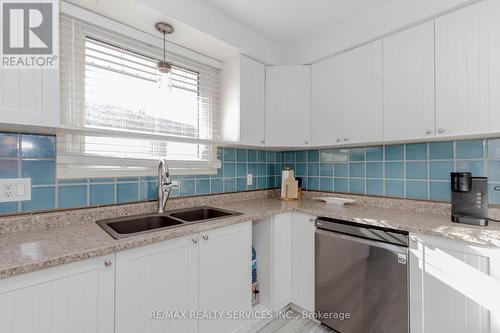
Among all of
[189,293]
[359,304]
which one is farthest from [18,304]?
[359,304]

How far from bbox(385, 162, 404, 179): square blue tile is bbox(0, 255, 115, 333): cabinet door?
81.3 inches

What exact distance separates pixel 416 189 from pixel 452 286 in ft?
2.62

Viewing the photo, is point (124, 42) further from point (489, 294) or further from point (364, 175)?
point (489, 294)

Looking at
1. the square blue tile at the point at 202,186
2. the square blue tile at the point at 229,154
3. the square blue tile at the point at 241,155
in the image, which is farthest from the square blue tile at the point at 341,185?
A: the square blue tile at the point at 202,186

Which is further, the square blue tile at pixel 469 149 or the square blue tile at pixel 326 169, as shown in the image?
the square blue tile at pixel 326 169

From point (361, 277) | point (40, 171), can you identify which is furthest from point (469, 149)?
point (40, 171)

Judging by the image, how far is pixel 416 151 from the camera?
1815 millimetres

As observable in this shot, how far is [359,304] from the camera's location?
4.96 feet

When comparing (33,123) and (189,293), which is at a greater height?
(33,123)

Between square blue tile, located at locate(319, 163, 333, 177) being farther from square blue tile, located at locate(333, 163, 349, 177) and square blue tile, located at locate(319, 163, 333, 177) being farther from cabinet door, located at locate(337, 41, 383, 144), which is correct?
cabinet door, located at locate(337, 41, 383, 144)

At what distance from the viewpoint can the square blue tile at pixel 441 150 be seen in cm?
167

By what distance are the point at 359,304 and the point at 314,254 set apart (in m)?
0.41

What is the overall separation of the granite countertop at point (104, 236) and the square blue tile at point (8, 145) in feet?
1.34

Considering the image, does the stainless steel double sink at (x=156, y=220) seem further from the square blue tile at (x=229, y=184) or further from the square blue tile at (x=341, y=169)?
the square blue tile at (x=341, y=169)
